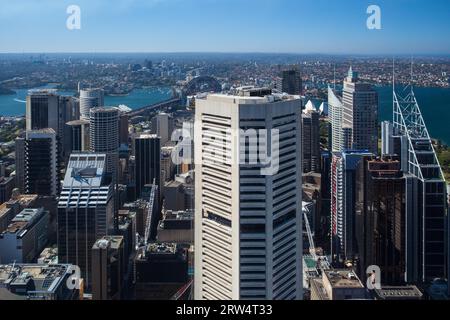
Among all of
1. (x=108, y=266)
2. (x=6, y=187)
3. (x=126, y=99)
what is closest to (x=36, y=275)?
(x=108, y=266)

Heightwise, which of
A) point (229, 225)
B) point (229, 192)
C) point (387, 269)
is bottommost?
point (387, 269)

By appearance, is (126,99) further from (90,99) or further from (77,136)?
(77,136)

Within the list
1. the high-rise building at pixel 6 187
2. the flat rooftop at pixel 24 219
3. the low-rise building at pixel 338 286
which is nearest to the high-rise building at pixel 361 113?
the low-rise building at pixel 338 286

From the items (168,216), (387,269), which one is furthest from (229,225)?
(168,216)

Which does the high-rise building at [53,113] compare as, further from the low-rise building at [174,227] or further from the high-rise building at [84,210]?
the low-rise building at [174,227]

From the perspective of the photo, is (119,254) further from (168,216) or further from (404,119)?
(404,119)

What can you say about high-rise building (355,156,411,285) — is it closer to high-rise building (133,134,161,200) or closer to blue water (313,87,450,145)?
blue water (313,87,450,145)
